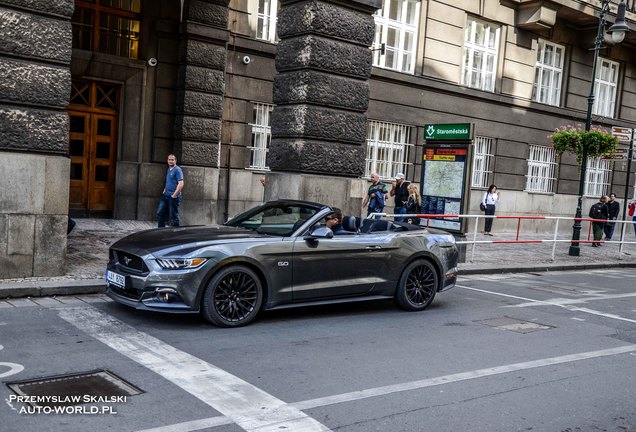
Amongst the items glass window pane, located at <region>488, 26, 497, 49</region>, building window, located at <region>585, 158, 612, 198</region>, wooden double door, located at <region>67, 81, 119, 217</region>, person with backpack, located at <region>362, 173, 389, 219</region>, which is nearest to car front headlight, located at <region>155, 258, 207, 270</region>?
person with backpack, located at <region>362, 173, 389, 219</region>

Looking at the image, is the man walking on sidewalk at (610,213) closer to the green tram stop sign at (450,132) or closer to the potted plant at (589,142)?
the potted plant at (589,142)

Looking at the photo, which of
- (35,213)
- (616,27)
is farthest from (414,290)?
(616,27)

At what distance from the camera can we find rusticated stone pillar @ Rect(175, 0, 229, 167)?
16609mm

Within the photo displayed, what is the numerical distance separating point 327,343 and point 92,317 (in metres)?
2.64

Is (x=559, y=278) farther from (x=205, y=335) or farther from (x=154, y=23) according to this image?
(x=154, y=23)

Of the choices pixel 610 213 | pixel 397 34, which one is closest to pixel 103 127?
pixel 397 34

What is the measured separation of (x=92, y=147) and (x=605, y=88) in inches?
857

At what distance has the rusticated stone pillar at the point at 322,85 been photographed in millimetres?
11914

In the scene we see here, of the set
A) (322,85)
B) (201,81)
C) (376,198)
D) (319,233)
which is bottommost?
(319,233)

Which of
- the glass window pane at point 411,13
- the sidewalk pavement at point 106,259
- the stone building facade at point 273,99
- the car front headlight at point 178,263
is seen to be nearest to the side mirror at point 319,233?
the car front headlight at point 178,263

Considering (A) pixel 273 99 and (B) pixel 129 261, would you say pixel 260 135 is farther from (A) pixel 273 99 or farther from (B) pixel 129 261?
(B) pixel 129 261

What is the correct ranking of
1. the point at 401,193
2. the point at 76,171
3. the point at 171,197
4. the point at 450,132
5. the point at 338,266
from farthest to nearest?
the point at 401,193 → the point at 76,171 → the point at 450,132 → the point at 171,197 → the point at 338,266

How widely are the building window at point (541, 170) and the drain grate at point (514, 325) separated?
17.2 metres

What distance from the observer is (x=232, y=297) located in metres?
7.37
